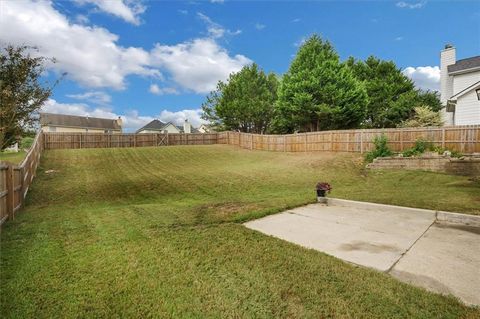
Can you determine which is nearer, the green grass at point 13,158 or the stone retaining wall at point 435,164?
the stone retaining wall at point 435,164

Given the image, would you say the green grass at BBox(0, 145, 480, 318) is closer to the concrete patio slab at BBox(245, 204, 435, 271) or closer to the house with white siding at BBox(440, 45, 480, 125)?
the concrete patio slab at BBox(245, 204, 435, 271)

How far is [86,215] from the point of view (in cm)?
640

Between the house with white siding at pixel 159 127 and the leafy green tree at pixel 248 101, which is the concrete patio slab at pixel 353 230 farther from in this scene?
the house with white siding at pixel 159 127

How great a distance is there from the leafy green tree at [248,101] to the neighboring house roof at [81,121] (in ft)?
89.6

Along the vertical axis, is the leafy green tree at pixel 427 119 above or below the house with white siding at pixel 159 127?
below

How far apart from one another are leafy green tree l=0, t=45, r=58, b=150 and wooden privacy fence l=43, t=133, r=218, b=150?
2150 cm

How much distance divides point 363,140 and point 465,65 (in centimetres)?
1233

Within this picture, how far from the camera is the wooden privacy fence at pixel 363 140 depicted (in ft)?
51.0

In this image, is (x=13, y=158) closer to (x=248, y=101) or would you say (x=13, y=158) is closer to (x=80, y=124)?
(x=248, y=101)

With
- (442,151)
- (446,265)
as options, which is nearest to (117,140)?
(442,151)

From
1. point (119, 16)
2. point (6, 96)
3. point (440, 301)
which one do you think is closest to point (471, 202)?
point (440, 301)

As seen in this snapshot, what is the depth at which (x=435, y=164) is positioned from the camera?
44.7ft

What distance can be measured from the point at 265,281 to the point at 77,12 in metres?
12.3

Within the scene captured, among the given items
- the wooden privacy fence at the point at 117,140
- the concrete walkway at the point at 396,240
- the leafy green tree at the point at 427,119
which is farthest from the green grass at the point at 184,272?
the wooden privacy fence at the point at 117,140
